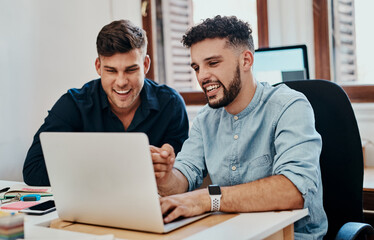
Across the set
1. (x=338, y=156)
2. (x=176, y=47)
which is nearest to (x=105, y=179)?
(x=338, y=156)

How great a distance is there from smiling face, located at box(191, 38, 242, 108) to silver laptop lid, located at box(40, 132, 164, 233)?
563 millimetres

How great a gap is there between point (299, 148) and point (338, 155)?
29 centimetres

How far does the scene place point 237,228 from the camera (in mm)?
1133

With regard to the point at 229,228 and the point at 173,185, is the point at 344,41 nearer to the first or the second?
the point at 173,185

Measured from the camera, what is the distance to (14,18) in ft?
8.64

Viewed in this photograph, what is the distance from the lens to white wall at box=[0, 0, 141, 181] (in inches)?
102

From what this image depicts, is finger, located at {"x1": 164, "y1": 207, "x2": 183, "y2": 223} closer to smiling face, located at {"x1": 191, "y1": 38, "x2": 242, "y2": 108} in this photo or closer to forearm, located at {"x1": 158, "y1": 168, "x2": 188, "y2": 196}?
forearm, located at {"x1": 158, "y1": 168, "x2": 188, "y2": 196}

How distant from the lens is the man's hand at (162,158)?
51.8 inches

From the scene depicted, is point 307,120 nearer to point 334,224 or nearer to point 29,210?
point 334,224

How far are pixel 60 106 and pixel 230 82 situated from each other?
0.90 m

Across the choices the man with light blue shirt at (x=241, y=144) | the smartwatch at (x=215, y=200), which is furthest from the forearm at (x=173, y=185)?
the smartwatch at (x=215, y=200)

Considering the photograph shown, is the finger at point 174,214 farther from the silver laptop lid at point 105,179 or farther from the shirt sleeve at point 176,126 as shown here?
the shirt sleeve at point 176,126

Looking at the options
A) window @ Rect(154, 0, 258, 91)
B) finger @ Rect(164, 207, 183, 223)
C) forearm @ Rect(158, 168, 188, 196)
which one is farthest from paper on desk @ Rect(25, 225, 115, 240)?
window @ Rect(154, 0, 258, 91)

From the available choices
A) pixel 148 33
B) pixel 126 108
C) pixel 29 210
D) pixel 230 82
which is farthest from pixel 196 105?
pixel 29 210
